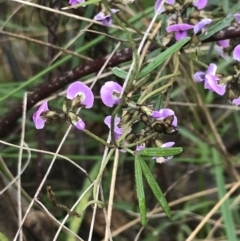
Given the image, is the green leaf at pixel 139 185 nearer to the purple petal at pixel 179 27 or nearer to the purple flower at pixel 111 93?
the purple flower at pixel 111 93

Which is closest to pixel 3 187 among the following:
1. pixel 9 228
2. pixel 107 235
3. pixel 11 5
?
pixel 9 228

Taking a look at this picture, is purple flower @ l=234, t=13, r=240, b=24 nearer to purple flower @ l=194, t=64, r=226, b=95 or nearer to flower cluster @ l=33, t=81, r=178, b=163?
purple flower @ l=194, t=64, r=226, b=95

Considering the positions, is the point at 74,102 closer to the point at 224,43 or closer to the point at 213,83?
the point at 213,83

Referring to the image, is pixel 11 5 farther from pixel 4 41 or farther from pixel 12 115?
pixel 12 115

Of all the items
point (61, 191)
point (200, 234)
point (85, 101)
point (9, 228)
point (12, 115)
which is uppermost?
point (85, 101)

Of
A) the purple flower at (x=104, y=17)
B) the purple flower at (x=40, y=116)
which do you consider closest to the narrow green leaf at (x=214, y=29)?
the purple flower at (x=104, y=17)

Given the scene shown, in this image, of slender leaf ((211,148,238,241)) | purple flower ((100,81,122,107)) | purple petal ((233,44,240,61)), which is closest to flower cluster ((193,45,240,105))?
purple petal ((233,44,240,61))

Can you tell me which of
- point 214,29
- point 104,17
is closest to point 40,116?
point 104,17
